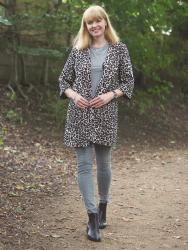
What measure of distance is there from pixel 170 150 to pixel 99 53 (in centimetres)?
606

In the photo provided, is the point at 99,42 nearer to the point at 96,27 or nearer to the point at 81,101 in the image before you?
the point at 96,27

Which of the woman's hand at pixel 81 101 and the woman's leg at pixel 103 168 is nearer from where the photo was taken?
the woman's hand at pixel 81 101

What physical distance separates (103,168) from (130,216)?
0.98 meters

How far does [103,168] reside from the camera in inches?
189

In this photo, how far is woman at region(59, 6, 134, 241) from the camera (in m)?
→ 4.54

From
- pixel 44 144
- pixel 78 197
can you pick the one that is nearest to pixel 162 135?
pixel 44 144

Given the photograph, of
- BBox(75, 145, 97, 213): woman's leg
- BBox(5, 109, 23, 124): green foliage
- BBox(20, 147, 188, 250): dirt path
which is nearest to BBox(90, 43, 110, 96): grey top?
BBox(75, 145, 97, 213): woman's leg

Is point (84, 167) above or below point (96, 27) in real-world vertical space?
below

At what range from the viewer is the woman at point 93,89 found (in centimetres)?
454

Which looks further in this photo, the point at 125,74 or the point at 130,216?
the point at 130,216

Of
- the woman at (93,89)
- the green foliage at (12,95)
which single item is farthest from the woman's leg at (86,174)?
the green foliage at (12,95)

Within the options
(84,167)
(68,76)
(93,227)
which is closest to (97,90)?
(68,76)

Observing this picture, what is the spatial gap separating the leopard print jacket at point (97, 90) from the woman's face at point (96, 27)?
0.47 feet

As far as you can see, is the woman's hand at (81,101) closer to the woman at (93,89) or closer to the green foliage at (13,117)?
the woman at (93,89)
